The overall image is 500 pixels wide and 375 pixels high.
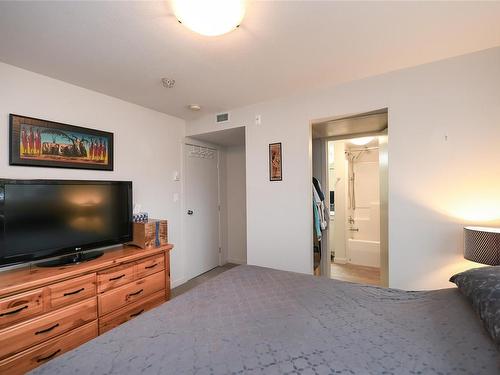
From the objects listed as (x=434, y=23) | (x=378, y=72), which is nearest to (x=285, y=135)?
(x=378, y=72)

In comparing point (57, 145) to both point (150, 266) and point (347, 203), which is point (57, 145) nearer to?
point (150, 266)

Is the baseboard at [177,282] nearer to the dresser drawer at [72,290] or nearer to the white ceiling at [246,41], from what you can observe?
the dresser drawer at [72,290]

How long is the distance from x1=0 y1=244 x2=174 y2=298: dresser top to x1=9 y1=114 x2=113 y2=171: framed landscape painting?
861 mm

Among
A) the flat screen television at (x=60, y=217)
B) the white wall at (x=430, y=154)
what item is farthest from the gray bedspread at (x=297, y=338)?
the flat screen television at (x=60, y=217)

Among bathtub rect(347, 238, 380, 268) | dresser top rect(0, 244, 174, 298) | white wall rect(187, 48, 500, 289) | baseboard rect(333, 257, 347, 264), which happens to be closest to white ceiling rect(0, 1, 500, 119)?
white wall rect(187, 48, 500, 289)

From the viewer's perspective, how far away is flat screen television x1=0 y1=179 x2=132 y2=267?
5.73 feet

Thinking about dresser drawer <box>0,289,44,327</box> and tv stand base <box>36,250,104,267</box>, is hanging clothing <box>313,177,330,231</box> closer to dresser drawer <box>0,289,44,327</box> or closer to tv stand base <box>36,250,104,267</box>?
tv stand base <box>36,250,104,267</box>

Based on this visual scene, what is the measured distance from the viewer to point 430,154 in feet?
6.55

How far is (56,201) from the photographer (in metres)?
1.97

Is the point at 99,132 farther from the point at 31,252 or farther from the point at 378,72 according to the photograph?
the point at 378,72

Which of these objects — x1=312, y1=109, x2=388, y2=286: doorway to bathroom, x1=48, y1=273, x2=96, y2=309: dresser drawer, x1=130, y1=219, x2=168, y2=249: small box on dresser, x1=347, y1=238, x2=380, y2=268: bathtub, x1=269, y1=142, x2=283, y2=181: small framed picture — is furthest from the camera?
x1=347, y1=238, x2=380, y2=268: bathtub

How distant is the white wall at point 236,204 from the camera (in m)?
4.23

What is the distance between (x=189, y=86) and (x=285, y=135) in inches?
44.1

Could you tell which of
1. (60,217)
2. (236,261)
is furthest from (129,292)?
(236,261)
